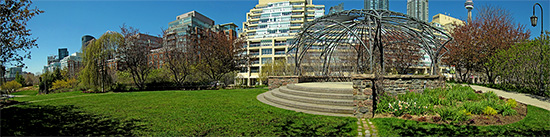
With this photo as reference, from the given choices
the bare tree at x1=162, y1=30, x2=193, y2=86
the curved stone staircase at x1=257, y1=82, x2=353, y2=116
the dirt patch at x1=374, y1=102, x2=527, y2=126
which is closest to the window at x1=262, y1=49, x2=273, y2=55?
the bare tree at x1=162, y1=30, x2=193, y2=86

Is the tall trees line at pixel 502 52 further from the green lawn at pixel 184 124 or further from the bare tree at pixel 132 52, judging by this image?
the bare tree at pixel 132 52

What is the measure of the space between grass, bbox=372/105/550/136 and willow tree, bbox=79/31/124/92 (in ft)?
69.6

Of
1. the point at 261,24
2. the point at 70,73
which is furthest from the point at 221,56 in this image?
the point at 261,24

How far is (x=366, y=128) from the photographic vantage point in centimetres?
556

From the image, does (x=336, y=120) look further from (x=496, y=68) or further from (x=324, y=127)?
(x=496, y=68)

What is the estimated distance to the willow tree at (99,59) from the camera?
17.8 meters

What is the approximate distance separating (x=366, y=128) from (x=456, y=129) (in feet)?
6.98

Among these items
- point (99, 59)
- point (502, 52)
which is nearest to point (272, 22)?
point (99, 59)

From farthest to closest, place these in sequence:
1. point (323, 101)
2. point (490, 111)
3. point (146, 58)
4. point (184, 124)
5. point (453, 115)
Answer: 1. point (146, 58)
2. point (323, 101)
3. point (490, 111)
4. point (453, 115)
5. point (184, 124)

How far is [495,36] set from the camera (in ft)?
59.8

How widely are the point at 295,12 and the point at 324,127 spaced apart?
Answer: 66814 mm

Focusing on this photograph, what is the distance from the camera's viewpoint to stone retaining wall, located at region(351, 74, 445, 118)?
22.0 feet

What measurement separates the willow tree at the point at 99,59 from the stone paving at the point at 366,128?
20549mm

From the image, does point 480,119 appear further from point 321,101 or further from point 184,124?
point 184,124
